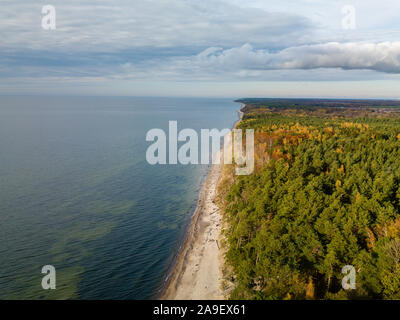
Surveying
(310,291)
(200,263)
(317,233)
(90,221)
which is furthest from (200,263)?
(90,221)

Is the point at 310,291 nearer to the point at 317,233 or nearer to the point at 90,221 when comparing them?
the point at 317,233

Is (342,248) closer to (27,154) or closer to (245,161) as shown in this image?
(245,161)

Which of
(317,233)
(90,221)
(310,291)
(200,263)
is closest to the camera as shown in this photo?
(310,291)

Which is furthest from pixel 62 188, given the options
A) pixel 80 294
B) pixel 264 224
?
pixel 264 224

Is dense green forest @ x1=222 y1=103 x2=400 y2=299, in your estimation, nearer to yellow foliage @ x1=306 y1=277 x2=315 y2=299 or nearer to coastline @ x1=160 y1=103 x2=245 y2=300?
yellow foliage @ x1=306 y1=277 x2=315 y2=299

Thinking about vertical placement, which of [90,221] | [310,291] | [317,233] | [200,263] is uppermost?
Answer: [317,233]

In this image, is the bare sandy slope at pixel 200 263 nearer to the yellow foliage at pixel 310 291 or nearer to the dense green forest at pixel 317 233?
the dense green forest at pixel 317 233

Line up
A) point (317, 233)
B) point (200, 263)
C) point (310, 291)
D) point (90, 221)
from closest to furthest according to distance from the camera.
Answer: point (310, 291) < point (317, 233) < point (200, 263) < point (90, 221)

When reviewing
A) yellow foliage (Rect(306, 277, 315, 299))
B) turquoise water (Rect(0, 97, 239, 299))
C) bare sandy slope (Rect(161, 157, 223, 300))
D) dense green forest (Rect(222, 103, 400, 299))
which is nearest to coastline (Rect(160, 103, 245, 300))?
bare sandy slope (Rect(161, 157, 223, 300))

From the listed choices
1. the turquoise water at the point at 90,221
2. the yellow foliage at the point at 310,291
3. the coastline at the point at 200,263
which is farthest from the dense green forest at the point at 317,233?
the turquoise water at the point at 90,221
